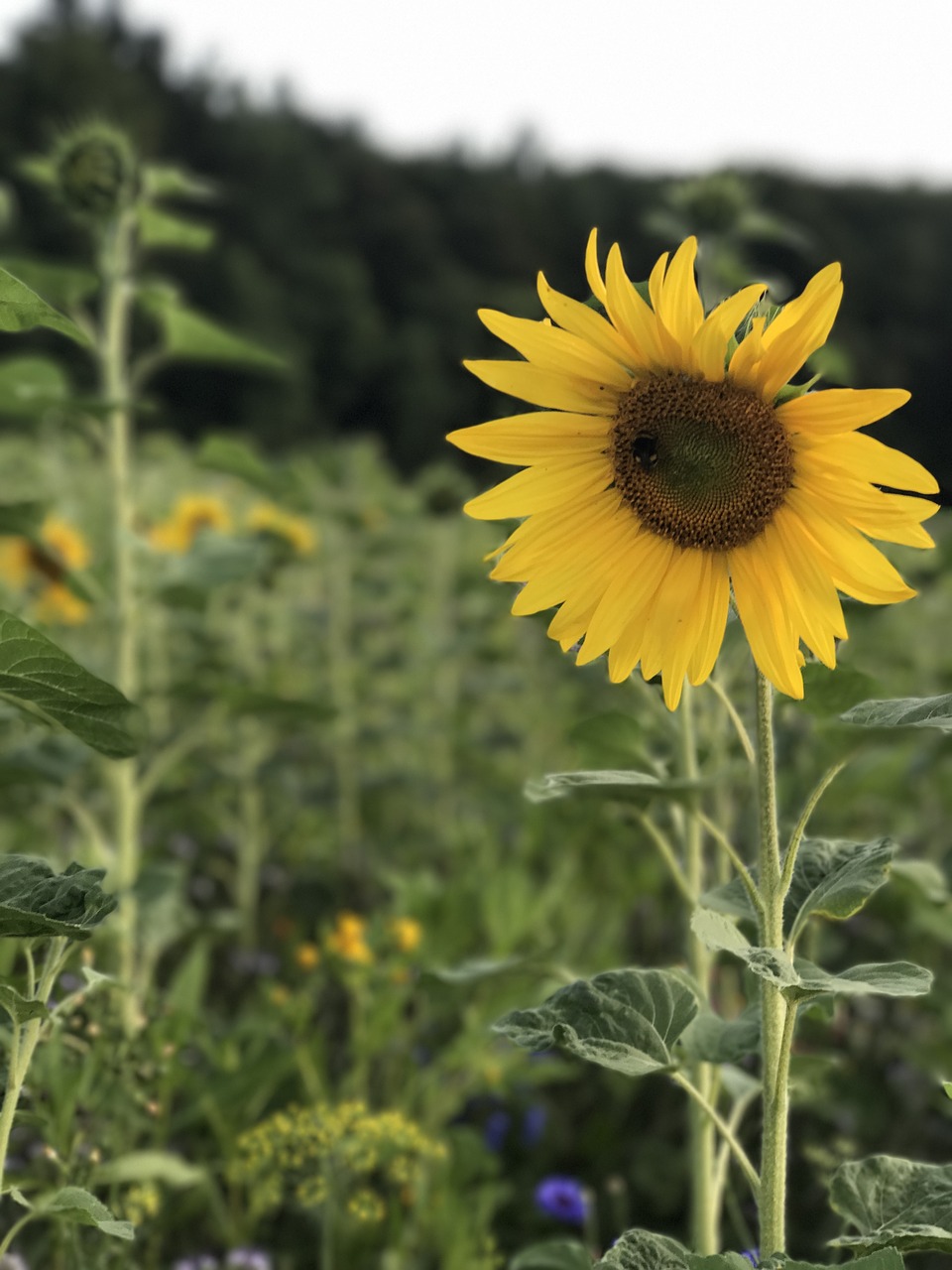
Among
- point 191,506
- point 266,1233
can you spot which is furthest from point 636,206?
point 266,1233

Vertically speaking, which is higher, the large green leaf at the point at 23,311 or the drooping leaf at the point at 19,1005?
the large green leaf at the point at 23,311

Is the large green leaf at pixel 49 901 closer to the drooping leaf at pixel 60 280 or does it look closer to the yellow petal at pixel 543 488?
the yellow petal at pixel 543 488

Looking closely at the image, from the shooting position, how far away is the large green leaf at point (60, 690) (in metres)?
0.79

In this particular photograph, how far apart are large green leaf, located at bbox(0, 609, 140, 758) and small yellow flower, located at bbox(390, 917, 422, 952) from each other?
1.02 metres

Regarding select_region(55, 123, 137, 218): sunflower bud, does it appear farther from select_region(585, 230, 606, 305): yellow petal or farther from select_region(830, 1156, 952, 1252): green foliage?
select_region(830, 1156, 952, 1252): green foliage

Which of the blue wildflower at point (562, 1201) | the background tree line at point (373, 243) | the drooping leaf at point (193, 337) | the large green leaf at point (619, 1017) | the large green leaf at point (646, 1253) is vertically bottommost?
the blue wildflower at point (562, 1201)

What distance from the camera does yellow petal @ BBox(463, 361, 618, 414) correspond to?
2.71 ft

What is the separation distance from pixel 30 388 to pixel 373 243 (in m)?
20.6

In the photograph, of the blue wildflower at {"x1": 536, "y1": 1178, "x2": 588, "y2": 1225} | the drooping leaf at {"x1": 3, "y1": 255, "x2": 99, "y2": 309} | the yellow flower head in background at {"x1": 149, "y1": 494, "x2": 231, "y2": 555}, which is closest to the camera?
the blue wildflower at {"x1": 536, "y1": 1178, "x2": 588, "y2": 1225}

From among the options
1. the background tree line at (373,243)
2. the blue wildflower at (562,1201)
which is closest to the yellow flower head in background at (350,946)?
the blue wildflower at (562,1201)

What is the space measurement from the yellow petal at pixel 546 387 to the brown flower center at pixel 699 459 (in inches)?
0.6

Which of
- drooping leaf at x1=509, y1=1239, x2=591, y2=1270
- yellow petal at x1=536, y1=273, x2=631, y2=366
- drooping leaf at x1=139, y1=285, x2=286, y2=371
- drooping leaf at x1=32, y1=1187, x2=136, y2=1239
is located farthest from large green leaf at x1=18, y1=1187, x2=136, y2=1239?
drooping leaf at x1=139, y1=285, x2=286, y2=371

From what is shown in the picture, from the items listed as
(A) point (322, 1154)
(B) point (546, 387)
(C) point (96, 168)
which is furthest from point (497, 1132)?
(C) point (96, 168)

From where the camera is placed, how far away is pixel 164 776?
3.02 meters
